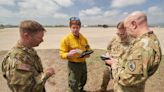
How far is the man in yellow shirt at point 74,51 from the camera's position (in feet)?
18.1

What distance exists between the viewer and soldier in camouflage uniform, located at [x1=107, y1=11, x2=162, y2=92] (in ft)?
10.1

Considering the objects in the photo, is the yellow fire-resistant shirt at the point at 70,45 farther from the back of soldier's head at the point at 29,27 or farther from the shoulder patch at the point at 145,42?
the shoulder patch at the point at 145,42

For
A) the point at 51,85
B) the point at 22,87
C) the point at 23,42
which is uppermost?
the point at 23,42

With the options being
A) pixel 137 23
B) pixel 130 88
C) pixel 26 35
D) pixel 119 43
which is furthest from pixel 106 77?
pixel 26 35

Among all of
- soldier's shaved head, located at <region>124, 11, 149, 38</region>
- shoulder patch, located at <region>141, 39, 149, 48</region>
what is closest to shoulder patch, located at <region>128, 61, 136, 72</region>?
shoulder patch, located at <region>141, 39, 149, 48</region>

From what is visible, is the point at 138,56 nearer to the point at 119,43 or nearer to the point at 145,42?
the point at 145,42

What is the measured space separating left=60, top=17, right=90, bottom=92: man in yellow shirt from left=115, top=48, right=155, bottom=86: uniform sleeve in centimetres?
239

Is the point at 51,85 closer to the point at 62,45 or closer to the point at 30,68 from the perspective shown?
the point at 62,45

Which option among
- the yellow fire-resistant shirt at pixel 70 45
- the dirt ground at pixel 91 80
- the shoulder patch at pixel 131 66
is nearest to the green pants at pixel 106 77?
the dirt ground at pixel 91 80

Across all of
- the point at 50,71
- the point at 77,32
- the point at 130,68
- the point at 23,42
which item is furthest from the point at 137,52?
the point at 77,32

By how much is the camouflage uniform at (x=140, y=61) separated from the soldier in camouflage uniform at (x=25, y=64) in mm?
924

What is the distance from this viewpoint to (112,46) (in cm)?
586

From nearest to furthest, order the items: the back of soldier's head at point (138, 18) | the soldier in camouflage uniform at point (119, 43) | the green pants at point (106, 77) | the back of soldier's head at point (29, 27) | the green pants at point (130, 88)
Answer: the back of soldier's head at point (29, 27) → the back of soldier's head at point (138, 18) → the green pants at point (130, 88) → the soldier in camouflage uniform at point (119, 43) → the green pants at point (106, 77)

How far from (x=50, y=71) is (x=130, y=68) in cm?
96
